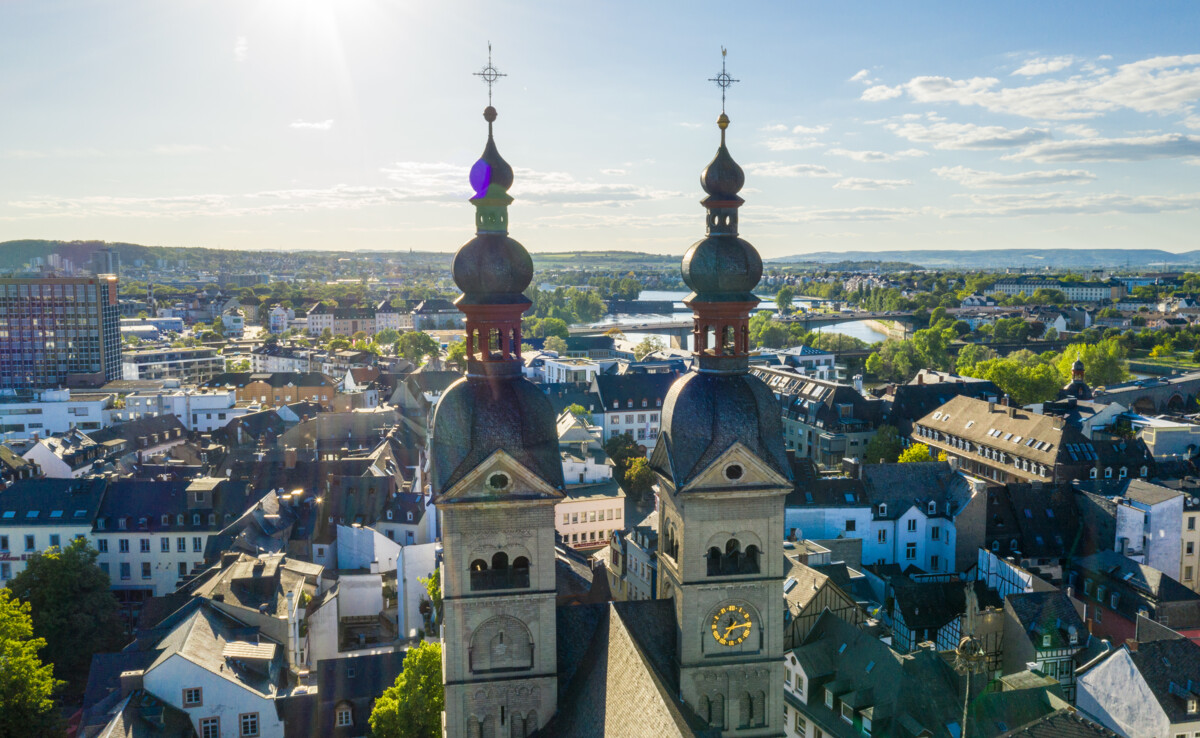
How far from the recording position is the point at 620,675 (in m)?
24.3

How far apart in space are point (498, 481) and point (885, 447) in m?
76.1

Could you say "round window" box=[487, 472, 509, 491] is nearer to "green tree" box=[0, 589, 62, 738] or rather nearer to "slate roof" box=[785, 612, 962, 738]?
"slate roof" box=[785, 612, 962, 738]

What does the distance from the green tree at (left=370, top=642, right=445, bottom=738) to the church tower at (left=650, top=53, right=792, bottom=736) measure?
13394 millimetres

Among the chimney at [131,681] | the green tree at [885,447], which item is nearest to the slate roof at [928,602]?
the chimney at [131,681]

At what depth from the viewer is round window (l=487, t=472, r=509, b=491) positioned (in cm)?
2652

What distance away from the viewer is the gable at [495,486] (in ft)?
86.0

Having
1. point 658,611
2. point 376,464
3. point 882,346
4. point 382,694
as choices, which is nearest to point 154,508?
point 376,464

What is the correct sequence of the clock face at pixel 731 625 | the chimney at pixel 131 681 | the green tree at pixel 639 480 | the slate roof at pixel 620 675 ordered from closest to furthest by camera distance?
the slate roof at pixel 620 675, the clock face at pixel 731 625, the chimney at pixel 131 681, the green tree at pixel 639 480

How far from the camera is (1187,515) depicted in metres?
63.1

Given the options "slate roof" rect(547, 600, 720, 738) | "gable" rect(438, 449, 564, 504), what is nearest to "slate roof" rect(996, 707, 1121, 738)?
"slate roof" rect(547, 600, 720, 738)

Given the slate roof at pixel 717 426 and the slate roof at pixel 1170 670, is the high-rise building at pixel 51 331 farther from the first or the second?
the slate roof at pixel 1170 670

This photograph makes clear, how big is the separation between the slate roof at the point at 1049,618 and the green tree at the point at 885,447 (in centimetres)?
4554

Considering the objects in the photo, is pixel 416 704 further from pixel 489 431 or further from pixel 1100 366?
pixel 1100 366

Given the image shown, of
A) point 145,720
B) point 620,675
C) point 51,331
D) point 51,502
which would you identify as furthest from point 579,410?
point 51,331
